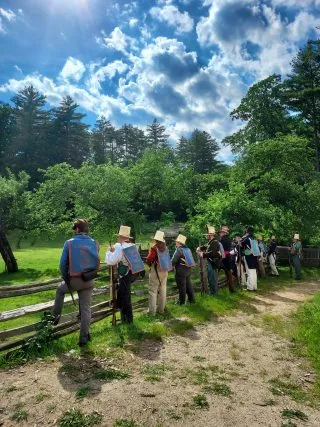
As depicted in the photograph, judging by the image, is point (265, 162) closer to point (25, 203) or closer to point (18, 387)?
point (25, 203)

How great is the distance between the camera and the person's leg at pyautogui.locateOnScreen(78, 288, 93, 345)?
6.93m

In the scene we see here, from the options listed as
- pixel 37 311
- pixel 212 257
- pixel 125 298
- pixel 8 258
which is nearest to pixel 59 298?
pixel 125 298

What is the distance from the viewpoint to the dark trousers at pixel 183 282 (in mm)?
10820

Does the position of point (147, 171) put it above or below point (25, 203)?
above

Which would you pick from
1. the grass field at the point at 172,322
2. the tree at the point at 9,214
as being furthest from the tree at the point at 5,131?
the grass field at the point at 172,322

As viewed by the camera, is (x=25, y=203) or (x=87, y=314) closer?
(x=87, y=314)

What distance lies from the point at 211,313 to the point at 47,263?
1837 cm

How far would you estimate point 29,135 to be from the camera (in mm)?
62562

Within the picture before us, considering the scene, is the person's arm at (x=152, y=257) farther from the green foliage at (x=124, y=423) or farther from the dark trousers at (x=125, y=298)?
the green foliage at (x=124, y=423)

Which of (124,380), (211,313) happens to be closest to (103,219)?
(211,313)

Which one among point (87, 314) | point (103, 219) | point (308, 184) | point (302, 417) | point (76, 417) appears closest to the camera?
point (76, 417)

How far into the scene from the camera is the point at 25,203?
78.7 feet

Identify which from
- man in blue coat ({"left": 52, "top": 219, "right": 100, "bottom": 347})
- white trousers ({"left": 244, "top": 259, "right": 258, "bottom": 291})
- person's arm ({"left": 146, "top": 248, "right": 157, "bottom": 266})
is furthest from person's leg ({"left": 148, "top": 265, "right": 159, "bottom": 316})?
white trousers ({"left": 244, "top": 259, "right": 258, "bottom": 291})

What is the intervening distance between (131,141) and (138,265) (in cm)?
7931
